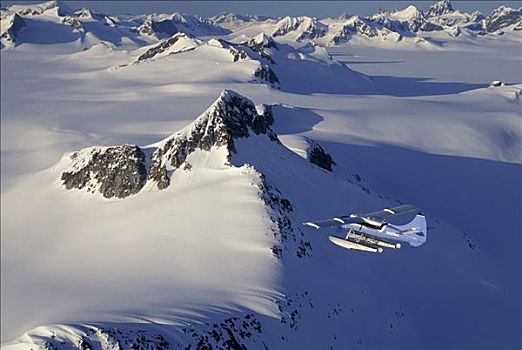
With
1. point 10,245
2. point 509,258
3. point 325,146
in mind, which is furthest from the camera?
point 325,146

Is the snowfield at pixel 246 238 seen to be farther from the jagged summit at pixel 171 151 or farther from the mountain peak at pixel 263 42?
the mountain peak at pixel 263 42

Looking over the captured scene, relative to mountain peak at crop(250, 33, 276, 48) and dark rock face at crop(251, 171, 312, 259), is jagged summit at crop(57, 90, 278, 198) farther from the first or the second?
mountain peak at crop(250, 33, 276, 48)

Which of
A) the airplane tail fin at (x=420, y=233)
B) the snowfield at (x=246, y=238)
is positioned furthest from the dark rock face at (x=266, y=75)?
the airplane tail fin at (x=420, y=233)

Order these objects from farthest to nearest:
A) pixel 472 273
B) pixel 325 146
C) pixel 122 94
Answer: pixel 122 94 → pixel 325 146 → pixel 472 273

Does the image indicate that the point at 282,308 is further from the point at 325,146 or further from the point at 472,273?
the point at 325,146

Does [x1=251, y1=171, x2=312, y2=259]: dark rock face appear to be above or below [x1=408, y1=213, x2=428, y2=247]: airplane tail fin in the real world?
below

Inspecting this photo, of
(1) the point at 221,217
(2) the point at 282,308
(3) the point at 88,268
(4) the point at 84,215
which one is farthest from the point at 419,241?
(4) the point at 84,215

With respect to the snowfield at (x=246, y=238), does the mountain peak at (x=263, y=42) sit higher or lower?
lower

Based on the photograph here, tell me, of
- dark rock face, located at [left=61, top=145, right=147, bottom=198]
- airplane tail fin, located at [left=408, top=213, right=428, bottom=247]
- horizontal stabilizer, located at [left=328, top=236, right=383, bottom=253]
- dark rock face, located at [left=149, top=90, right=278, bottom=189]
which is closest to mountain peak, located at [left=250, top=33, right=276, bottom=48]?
dark rock face, located at [left=61, top=145, right=147, bottom=198]

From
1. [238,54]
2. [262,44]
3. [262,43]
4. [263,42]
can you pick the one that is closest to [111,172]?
[238,54]
